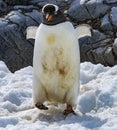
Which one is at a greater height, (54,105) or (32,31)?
(32,31)

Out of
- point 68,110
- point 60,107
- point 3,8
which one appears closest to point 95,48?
point 3,8

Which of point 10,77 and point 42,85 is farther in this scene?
point 10,77

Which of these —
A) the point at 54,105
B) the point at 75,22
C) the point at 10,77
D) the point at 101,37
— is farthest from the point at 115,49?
the point at 54,105

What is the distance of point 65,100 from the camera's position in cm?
364

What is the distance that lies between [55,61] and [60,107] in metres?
0.48

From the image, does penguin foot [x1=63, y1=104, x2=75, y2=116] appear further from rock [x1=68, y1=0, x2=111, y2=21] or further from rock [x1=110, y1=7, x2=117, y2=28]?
rock [x1=68, y1=0, x2=111, y2=21]

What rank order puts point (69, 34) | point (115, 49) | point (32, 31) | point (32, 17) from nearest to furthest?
point (69, 34), point (32, 31), point (115, 49), point (32, 17)

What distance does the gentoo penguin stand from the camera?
10.9 feet

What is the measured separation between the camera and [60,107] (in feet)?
12.3

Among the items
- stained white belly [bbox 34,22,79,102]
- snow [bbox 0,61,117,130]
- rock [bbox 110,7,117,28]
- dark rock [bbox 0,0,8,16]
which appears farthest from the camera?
dark rock [bbox 0,0,8,16]

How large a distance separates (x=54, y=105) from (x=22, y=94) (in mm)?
454

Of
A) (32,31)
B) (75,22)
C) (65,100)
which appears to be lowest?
(75,22)

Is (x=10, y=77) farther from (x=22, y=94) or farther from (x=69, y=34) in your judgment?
(x=69, y=34)

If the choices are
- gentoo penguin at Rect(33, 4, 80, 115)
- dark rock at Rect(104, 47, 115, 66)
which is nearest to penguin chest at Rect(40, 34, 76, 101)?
gentoo penguin at Rect(33, 4, 80, 115)
